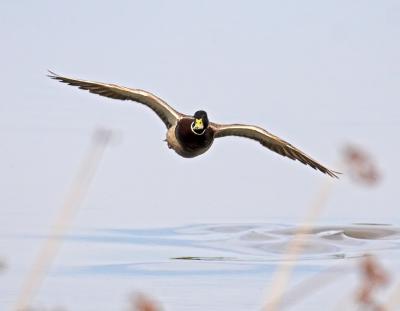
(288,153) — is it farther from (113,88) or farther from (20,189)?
(20,189)

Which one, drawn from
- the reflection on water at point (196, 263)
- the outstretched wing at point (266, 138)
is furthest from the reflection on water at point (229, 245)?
the outstretched wing at point (266, 138)

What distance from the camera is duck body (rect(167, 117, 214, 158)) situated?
9266 mm

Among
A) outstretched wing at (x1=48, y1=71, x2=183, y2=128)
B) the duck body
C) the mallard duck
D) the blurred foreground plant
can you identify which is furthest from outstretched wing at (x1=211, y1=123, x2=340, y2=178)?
the blurred foreground plant

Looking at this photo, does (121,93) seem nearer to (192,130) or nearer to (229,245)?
(192,130)

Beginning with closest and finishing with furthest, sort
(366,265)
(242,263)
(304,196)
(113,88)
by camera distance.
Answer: (366,265)
(242,263)
(113,88)
(304,196)

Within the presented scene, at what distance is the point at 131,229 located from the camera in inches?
361

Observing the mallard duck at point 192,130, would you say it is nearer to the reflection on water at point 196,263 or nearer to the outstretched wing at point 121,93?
the outstretched wing at point 121,93

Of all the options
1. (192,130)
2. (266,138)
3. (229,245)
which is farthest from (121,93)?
(229,245)

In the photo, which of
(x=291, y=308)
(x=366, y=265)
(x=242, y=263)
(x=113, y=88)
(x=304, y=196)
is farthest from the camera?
(x=304, y=196)

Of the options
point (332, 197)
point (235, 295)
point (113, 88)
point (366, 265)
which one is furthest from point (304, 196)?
point (366, 265)

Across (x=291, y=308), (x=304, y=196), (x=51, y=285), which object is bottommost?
(x=51, y=285)

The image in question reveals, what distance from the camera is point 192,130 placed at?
922 cm

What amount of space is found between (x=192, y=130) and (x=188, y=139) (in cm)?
10

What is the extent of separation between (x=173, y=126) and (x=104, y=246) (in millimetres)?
1412
